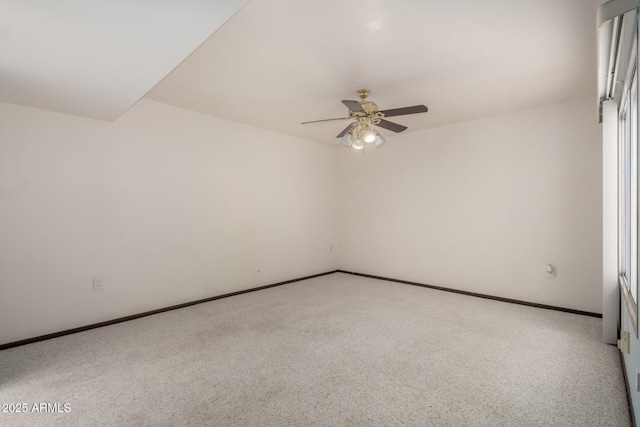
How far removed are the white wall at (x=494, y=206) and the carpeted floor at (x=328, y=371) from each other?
2.01 ft

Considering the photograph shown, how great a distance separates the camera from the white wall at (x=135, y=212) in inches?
120

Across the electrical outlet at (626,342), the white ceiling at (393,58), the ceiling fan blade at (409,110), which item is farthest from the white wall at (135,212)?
the electrical outlet at (626,342)

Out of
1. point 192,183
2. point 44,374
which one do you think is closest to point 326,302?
point 192,183

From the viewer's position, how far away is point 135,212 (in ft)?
12.2

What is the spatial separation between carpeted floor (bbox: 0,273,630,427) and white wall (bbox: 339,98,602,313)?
0.61 m

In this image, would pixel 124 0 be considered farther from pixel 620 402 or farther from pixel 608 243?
pixel 608 243

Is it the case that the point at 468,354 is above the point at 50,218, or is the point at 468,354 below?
below

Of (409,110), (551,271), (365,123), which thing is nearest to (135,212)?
(365,123)

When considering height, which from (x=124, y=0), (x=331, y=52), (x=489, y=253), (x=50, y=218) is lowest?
(x=489, y=253)

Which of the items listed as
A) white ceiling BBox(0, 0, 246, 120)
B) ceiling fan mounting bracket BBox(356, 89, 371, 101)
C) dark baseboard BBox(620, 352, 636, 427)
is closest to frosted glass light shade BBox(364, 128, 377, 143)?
ceiling fan mounting bracket BBox(356, 89, 371, 101)

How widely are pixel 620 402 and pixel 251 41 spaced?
11.0 ft

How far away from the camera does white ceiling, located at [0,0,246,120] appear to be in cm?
162

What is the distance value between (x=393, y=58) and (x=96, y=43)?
2.10 metres

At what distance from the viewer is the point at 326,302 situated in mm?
4207
